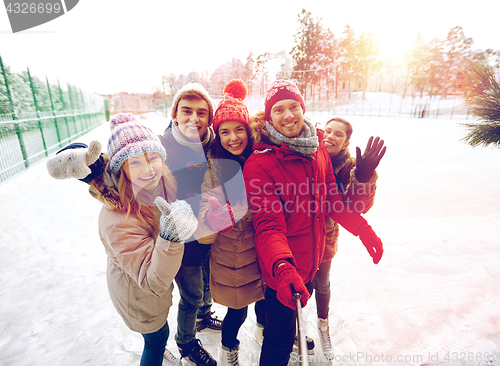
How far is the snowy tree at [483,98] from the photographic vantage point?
1724mm

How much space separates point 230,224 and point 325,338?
4.44 feet

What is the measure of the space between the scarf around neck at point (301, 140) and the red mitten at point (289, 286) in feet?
2.22

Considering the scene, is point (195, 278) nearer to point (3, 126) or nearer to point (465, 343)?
point (465, 343)

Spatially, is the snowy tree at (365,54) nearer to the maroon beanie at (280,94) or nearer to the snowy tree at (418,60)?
the snowy tree at (418,60)

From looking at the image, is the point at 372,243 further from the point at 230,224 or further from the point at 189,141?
the point at 189,141

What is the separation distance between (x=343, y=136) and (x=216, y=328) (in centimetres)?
194

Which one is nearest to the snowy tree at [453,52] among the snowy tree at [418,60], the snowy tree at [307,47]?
the snowy tree at [418,60]

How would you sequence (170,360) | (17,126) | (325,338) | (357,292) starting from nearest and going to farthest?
(170,360)
(325,338)
(357,292)
(17,126)

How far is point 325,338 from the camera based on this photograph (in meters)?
1.84

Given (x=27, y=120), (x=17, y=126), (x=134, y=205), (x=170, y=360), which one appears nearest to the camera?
(x=134, y=205)

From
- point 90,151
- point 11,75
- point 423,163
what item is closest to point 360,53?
point 423,163

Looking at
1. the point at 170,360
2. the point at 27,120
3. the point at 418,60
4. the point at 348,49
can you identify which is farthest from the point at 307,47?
the point at 170,360

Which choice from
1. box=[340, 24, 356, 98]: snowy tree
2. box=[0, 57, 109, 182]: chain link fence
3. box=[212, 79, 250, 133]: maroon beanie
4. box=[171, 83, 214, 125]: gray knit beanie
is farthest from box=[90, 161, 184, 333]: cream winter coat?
box=[340, 24, 356, 98]: snowy tree

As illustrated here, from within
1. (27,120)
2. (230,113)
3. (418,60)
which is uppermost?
(418,60)
